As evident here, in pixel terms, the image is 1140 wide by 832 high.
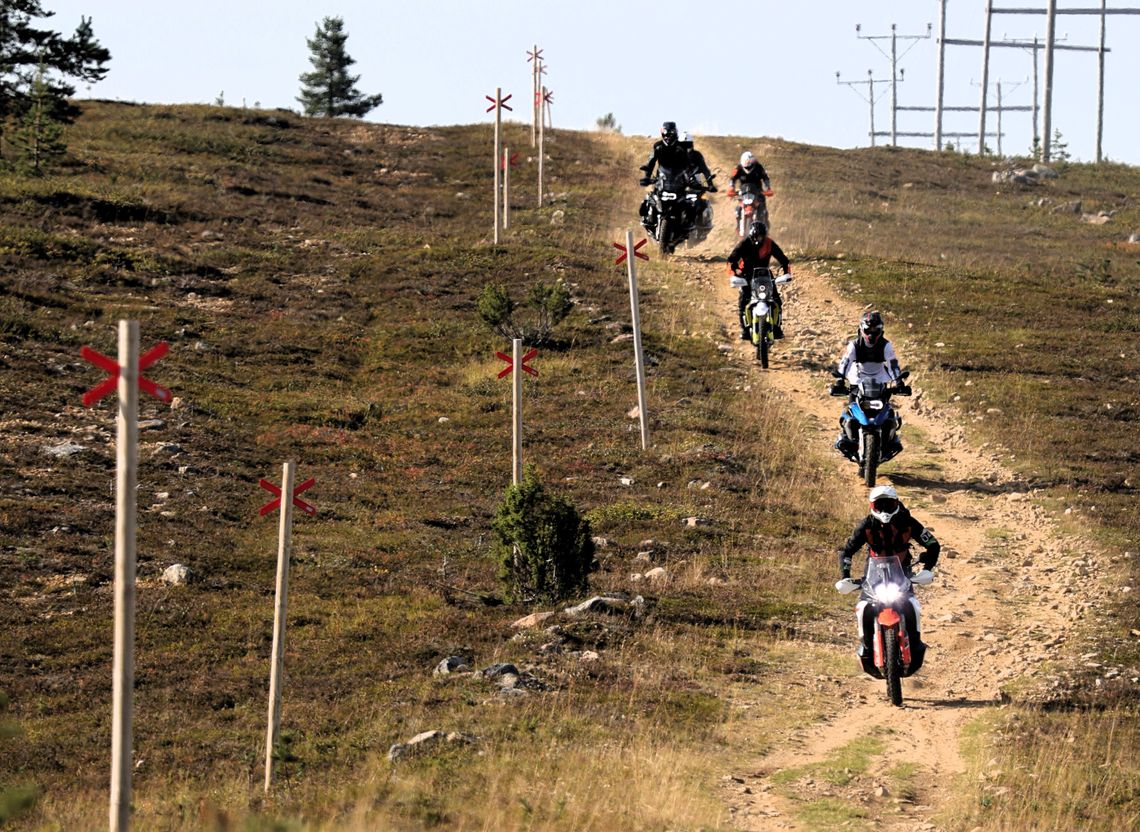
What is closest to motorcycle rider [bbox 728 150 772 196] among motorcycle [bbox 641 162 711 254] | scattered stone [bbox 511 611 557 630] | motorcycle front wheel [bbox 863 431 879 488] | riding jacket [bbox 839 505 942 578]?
A: motorcycle [bbox 641 162 711 254]

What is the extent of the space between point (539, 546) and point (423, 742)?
5527mm

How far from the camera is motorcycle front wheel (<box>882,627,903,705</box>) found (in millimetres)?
14805

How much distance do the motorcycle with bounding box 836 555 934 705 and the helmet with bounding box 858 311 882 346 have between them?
766 centimetres

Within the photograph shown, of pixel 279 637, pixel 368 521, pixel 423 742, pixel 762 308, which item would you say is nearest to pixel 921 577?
pixel 423 742

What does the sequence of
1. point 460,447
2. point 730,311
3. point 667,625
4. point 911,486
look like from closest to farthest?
point 667,625 → point 911,486 → point 460,447 → point 730,311

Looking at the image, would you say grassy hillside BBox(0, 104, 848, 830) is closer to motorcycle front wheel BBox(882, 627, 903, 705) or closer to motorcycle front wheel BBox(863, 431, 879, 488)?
motorcycle front wheel BBox(882, 627, 903, 705)

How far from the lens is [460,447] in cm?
2820

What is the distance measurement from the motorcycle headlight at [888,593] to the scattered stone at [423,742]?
4.21 meters

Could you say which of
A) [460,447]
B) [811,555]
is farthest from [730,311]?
[811,555]

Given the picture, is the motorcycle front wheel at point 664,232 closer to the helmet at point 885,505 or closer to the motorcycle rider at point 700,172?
the motorcycle rider at point 700,172

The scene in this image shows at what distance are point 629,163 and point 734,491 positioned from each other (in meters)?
43.0

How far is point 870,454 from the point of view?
77.2ft

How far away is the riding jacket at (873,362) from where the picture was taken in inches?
908

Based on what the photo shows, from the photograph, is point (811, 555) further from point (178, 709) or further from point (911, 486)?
point (178, 709)
